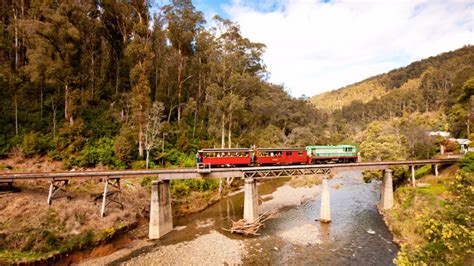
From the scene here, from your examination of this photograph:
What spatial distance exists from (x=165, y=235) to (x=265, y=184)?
87.4 ft

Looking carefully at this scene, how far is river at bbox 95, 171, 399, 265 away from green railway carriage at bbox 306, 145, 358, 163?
21.1ft

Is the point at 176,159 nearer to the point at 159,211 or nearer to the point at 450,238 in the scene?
the point at 159,211

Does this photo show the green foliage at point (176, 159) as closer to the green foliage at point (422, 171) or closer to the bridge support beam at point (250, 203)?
the bridge support beam at point (250, 203)

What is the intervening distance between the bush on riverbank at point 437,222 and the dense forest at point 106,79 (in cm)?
2474

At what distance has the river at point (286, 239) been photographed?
18234mm

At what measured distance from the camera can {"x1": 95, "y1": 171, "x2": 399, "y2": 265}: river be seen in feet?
59.8

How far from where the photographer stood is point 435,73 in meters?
115

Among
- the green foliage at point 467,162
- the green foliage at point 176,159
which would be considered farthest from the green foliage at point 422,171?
the green foliage at point 176,159

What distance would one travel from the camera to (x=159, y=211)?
21.9 metres

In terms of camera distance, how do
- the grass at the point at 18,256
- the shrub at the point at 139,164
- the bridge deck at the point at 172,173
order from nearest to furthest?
the grass at the point at 18,256
the bridge deck at the point at 172,173
the shrub at the point at 139,164

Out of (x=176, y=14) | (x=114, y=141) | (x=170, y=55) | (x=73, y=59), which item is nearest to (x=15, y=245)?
(x=114, y=141)

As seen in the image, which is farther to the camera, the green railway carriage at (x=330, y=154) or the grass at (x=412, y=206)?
the green railway carriage at (x=330, y=154)

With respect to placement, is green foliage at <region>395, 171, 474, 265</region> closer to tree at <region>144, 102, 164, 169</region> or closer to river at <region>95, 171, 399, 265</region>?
river at <region>95, 171, 399, 265</region>

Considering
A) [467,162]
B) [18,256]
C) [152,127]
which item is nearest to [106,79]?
[152,127]
